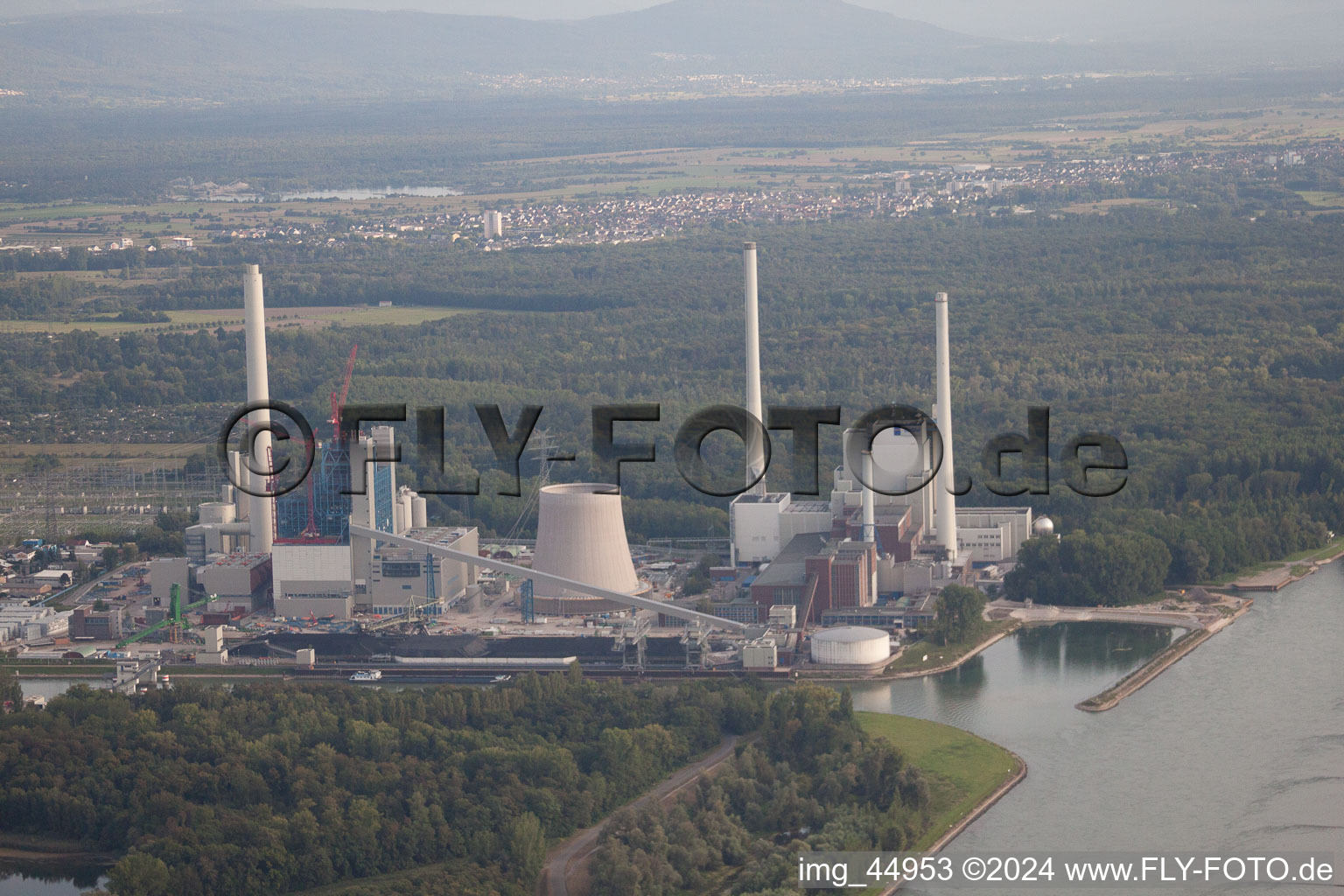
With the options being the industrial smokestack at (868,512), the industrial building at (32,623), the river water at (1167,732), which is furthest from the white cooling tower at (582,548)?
the industrial building at (32,623)

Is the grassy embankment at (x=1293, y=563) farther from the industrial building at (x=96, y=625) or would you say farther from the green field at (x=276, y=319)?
the green field at (x=276, y=319)

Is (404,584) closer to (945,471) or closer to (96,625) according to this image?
(96,625)

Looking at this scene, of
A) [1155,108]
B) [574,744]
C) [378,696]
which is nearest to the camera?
[574,744]

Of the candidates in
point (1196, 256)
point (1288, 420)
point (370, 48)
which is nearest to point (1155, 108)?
point (1196, 256)

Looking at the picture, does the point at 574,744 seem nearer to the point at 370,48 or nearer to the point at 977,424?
the point at 977,424

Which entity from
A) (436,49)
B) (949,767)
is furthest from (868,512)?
(436,49)

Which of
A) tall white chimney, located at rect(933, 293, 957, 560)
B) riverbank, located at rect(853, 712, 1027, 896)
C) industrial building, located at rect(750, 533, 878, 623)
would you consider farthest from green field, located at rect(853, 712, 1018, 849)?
tall white chimney, located at rect(933, 293, 957, 560)
